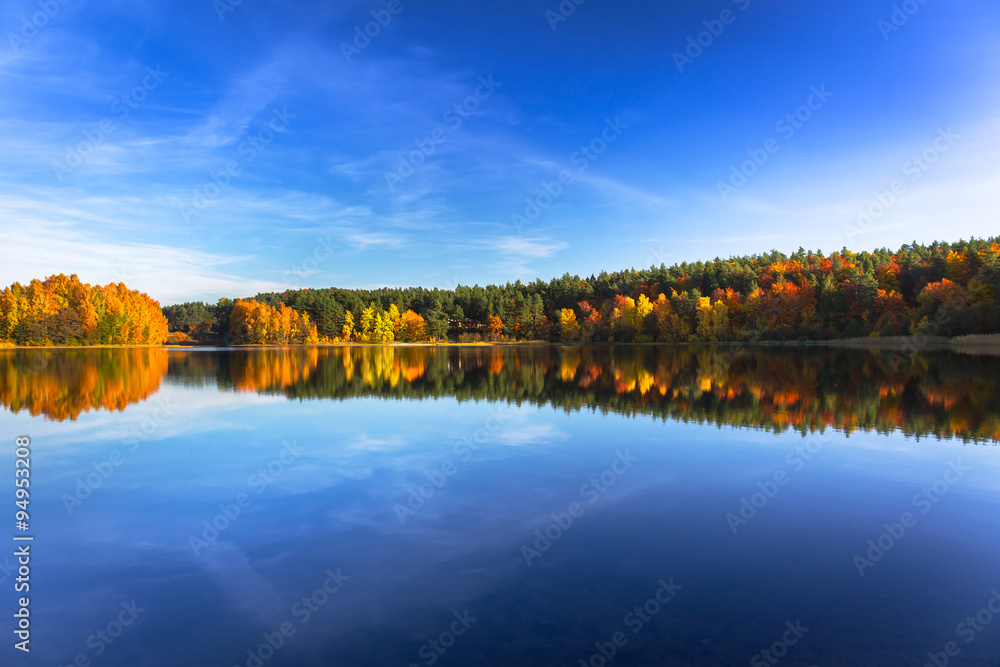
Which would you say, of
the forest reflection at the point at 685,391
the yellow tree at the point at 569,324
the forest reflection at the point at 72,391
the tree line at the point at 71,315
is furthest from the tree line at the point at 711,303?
the forest reflection at the point at 72,391

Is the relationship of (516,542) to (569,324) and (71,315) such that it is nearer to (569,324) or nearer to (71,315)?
(569,324)

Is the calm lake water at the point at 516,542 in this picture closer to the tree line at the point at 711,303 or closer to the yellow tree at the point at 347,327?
the tree line at the point at 711,303

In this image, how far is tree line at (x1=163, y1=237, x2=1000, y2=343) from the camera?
74938 mm

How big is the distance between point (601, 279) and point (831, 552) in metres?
131

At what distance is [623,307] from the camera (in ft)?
362

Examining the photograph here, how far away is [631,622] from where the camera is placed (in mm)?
5707

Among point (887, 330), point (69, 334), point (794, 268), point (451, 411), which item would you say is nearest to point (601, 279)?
point (794, 268)

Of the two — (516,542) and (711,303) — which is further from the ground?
(711,303)

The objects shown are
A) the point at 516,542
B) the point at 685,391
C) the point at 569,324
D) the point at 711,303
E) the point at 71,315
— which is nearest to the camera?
the point at 516,542

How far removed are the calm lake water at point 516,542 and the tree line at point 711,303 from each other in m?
69.7

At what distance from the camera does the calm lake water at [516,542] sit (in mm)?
5426

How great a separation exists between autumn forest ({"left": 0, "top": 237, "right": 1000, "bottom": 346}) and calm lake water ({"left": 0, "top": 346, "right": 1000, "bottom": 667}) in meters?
70.3

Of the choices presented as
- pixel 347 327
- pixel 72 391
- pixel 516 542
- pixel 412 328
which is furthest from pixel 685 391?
pixel 347 327

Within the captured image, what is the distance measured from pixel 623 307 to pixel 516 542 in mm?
105471
